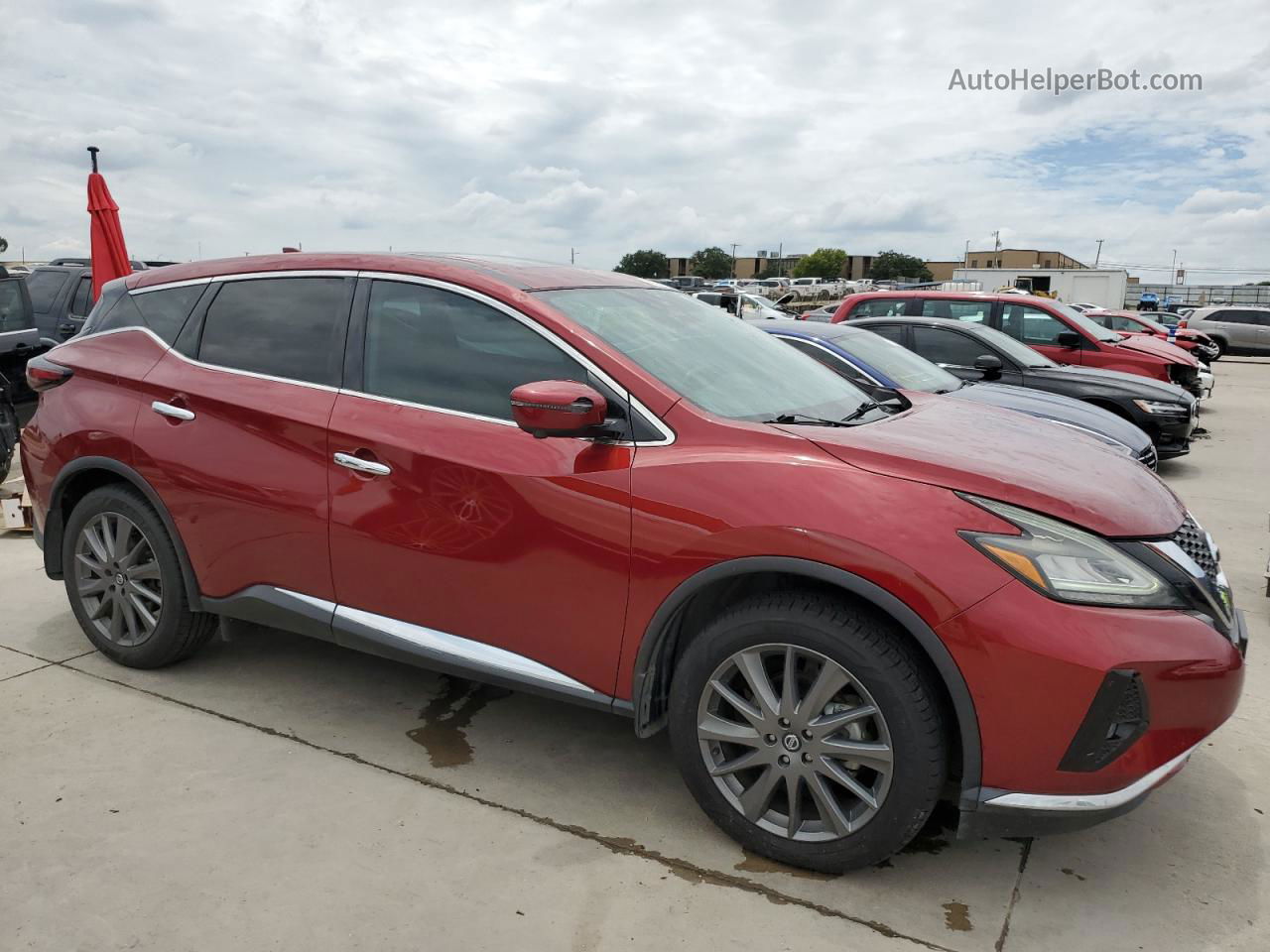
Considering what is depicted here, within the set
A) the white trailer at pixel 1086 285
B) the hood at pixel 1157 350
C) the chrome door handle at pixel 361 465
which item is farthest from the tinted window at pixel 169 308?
the white trailer at pixel 1086 285

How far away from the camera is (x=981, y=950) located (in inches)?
95.1

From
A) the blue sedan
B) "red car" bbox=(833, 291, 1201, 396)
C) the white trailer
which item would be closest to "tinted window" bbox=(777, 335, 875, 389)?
the blue sedan

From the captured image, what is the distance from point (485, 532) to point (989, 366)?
6555 mm

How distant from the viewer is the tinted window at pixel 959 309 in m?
10.5

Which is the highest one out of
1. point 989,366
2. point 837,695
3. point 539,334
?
point 539,334

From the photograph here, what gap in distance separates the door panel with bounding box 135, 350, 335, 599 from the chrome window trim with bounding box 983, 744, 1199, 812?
2246 mm

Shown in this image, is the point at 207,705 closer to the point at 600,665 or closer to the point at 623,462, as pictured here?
the point at 600,665

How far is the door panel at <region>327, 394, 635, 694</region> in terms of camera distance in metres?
2.81

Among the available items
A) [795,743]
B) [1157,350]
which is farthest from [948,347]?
[795,743]

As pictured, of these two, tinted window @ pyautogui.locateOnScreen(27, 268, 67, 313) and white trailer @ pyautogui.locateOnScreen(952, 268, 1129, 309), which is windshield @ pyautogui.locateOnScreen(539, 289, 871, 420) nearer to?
tinted window @ pyautogui.locateOnScreen(27, 268, 67, 313)

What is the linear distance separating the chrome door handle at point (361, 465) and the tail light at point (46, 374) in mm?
1619

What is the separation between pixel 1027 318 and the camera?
10539mm

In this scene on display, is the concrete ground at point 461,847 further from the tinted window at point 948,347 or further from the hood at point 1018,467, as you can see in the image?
the tinted window at point 948,347

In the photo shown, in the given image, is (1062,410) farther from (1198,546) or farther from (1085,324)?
(1198,546)
